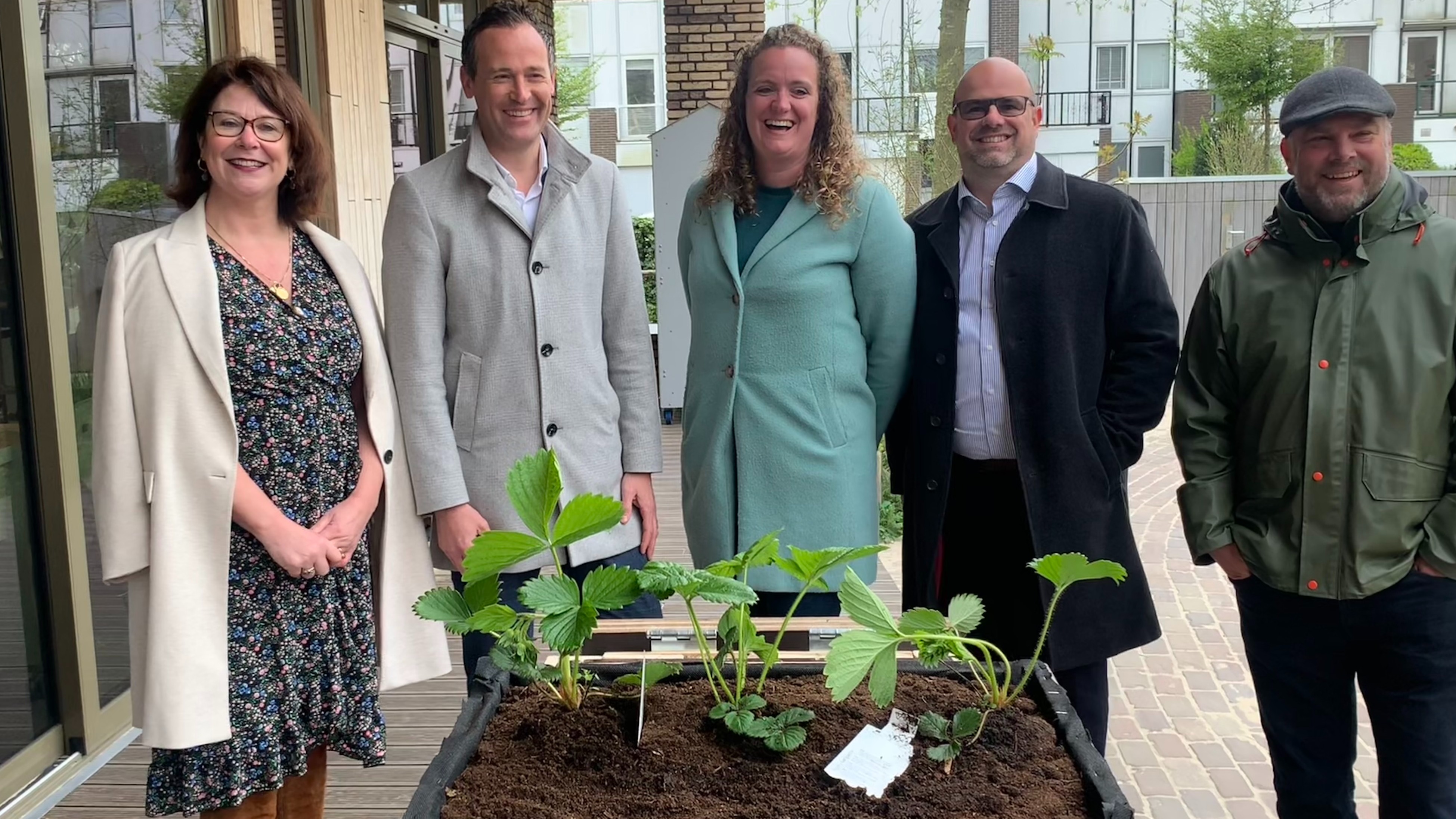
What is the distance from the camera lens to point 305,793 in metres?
2.41

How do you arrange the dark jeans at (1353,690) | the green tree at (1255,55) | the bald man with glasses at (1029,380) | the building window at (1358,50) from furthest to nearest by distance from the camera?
the building window at (1358,50), the green tree at (1255,55), the bald man with glasses at (1029,380), the dark jeans at (1353,690)

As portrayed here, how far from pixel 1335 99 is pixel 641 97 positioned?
81.9 feet

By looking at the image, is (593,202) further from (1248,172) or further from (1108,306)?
(1248,172)

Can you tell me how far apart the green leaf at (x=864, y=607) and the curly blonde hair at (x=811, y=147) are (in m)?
1.07

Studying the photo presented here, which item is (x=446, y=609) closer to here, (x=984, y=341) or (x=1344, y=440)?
(x=984, y=341)

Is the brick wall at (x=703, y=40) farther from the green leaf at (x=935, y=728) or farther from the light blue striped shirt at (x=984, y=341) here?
the green leaf at (x=935, y=728)

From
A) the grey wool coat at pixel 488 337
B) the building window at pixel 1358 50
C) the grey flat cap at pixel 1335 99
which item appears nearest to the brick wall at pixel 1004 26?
the building window at pixel 1358 50

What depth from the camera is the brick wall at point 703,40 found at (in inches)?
371

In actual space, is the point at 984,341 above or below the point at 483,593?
above

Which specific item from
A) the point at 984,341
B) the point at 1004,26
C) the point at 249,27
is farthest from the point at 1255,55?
the point at 984,341

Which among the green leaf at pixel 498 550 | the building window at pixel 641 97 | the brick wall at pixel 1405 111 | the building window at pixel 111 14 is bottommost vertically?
the green leaf at pixel 498 550

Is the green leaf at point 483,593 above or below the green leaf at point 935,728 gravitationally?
above

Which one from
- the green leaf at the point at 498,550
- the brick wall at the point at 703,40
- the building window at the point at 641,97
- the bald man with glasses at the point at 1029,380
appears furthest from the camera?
the building window at the point at 641,97

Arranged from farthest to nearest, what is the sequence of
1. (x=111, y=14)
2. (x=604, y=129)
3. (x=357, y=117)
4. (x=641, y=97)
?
(x=604, y=129) → (x=641, y=97) → (x=357, y=117) → (x=111, y=14)
